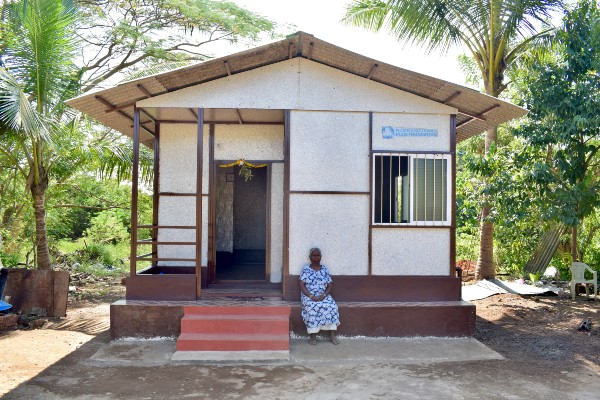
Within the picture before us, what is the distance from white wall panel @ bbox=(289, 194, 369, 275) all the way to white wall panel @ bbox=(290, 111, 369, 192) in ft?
0.63

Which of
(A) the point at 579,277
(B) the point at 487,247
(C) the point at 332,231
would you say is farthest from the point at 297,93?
(A) the point at 579,277

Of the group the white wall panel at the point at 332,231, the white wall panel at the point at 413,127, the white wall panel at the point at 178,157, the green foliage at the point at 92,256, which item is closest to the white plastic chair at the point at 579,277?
the white wall panel at the point at 413,127

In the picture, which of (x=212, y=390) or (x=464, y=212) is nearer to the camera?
(x=212, y=390)

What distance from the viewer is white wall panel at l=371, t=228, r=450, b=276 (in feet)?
25.5

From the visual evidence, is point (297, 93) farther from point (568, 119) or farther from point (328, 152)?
point (568, 119)

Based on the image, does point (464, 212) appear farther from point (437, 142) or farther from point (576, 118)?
point (437, 142)

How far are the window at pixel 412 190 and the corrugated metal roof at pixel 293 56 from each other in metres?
0.88

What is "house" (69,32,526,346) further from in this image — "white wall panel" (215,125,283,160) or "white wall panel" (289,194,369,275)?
"white wall panel" (215,125,283,160)

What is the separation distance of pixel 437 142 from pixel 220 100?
3036 millimetres

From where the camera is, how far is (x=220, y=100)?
7.70 metres

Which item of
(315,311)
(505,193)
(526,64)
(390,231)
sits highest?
(526,64)

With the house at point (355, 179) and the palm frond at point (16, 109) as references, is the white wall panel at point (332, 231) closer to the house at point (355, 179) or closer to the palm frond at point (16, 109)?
the house at point (355, 179)

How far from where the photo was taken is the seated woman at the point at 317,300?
7160 mm

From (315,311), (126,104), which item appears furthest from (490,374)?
(126,104)
